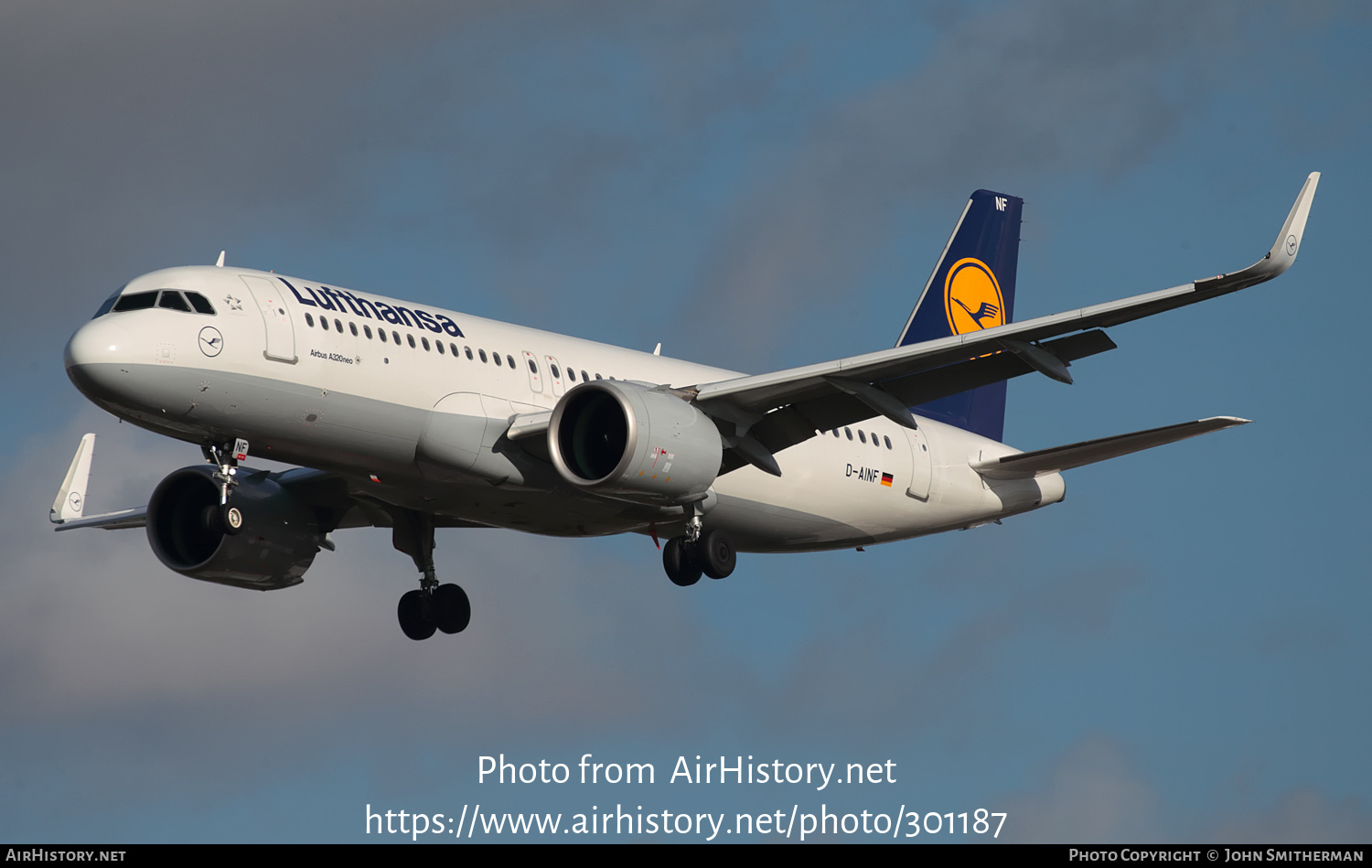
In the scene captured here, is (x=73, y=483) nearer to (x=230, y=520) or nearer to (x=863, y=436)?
(x=230, y=520)

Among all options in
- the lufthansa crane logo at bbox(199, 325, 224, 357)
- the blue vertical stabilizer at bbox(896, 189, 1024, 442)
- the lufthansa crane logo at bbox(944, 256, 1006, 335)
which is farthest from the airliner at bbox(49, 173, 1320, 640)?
the lufthansa crane logo at bbox(944, 256, 1006, 335)

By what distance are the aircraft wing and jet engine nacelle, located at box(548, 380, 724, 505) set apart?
1.27 metres

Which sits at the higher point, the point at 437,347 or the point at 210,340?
the point at 437,347

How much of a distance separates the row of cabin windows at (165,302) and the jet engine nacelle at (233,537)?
797cm

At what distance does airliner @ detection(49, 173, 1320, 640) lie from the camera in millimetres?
31438

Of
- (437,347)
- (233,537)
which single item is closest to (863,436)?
(437,347)

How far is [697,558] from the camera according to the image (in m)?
37.5

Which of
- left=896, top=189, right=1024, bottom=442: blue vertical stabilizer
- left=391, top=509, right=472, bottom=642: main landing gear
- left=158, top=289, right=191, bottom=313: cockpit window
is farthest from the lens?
left=896, top=189, right=1024, bottom=442: blue vertical stabilizer

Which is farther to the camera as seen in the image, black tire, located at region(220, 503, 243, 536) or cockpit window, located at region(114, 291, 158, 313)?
black tire, located at region(220, 503, 243, 536)

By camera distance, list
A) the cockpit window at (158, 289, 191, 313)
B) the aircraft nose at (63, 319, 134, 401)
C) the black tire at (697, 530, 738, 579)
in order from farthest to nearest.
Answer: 1. the black tire at (697, 530, 738, 579)
2. the cockpit window at (158, 289, 191, 313)
3. the aircraft nose at (63, 319, 134, 401)

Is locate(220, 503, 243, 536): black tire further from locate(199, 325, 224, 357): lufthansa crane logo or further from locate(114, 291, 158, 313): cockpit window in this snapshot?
locate(114, 291, 158, 313): cockpit window

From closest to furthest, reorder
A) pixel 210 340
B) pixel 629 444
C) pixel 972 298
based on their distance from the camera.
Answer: pixel 210 340 < pixel 629 444 < pixel 972 298

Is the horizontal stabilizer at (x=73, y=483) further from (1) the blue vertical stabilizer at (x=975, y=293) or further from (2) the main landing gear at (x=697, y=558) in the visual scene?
(1) the blue vertical stabilizer at (x=975, y=293)

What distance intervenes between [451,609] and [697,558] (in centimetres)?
667
